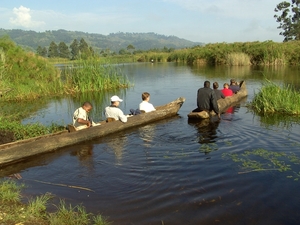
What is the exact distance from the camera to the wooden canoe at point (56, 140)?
660 cm

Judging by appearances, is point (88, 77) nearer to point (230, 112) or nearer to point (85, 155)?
point (230, 112)

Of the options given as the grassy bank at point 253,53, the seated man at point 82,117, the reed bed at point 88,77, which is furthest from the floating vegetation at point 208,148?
the grassy bank at point 253,53

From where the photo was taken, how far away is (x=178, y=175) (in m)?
5.98

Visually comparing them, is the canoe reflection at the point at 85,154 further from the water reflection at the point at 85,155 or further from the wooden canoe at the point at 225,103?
the wooden canoe at the point at 225,103

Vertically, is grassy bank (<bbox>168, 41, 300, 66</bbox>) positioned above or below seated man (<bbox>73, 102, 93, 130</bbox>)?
above

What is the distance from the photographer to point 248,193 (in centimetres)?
518

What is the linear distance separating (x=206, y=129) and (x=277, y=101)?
3.67 m

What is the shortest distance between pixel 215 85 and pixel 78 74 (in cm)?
901

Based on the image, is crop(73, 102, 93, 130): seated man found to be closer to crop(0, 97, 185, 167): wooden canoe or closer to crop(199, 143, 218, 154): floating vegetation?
crop(0, 97, 185, 167): wooden canoe

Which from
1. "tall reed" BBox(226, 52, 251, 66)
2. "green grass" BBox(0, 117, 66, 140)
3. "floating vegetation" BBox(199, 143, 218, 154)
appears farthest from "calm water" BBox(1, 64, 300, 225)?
"tall reed" BBox(226, 52, 251, 66)

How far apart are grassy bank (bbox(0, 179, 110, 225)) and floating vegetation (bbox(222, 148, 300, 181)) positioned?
3295 mm

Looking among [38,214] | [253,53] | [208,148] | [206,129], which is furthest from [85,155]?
[253,53]

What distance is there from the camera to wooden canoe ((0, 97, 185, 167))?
21.7 feet

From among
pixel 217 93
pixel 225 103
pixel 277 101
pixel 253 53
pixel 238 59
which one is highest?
pixel 253 53
